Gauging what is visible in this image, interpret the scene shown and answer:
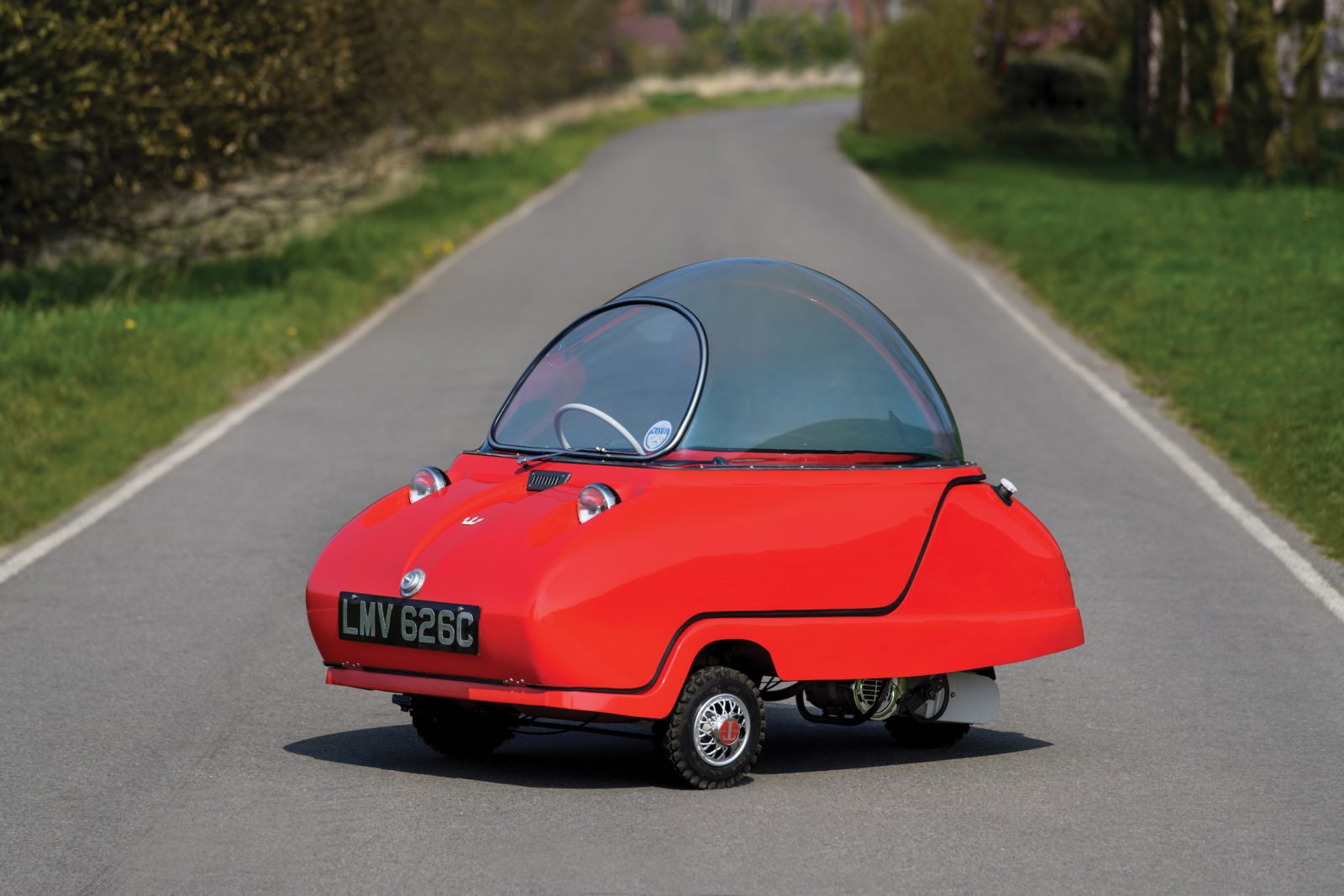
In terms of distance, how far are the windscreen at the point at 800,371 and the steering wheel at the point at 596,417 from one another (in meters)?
0.19

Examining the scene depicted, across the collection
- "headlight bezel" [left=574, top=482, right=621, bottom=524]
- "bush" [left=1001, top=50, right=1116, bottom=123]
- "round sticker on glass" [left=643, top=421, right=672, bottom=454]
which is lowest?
"bush" [left=1001, top=50, right=1116, bottom=123]

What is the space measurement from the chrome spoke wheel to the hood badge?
3.16 feet

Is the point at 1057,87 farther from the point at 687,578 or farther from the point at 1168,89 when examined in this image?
the point at 687,578

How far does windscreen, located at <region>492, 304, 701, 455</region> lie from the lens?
263 inches

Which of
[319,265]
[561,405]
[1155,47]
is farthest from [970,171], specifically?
[561,405]

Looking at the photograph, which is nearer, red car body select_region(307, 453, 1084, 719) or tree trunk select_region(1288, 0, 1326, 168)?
red car body select_region(307, 453, 1084, 719)

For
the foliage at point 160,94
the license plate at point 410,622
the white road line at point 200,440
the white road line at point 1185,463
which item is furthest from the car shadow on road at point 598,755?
the foliage at point 160,94

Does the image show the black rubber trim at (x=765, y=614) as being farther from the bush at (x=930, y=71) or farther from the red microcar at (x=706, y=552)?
the bush at (x=930, y=71)

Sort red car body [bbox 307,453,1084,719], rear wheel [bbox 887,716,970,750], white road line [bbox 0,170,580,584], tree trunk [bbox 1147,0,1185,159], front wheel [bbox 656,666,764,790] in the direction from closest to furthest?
red car body [bbox 307,453,1084,719]
front wheel [bbox 656,666,764,790]
rear wheel [bbox 887,716,970,750]
white road line [bbox 0,170,580,584]
tree trunk [bbox 1147,0,1185,159]

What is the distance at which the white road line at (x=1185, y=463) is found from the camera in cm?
1009

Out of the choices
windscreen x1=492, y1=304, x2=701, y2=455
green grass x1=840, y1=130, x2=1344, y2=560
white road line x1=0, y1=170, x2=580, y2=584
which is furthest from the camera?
green grass x1=840, y1=130, x2=1344, y2=560

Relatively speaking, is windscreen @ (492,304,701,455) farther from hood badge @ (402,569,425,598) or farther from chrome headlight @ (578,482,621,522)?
hood badge @ (402,569,425,598)

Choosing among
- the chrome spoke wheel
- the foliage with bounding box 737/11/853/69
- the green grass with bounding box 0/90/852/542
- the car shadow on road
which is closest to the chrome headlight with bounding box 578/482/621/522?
the chrome spoke wheel

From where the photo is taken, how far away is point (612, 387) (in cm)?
689
